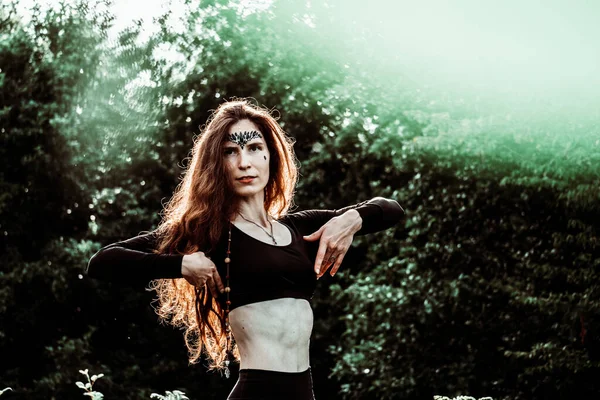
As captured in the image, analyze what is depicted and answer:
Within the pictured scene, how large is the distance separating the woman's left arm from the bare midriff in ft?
0.63

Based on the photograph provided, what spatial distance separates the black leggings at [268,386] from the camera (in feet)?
7.67

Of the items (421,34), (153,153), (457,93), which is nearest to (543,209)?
(457,93)

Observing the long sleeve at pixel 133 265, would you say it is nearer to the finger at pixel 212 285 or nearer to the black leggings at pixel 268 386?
the finger at pixel 212 285

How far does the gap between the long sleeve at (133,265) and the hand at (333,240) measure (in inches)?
17.9

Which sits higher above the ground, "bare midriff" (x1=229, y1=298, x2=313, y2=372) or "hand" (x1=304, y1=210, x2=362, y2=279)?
"hand" (x1=304, y1=210, x2=362, y2=279)

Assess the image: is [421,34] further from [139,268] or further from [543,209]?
[139,268]

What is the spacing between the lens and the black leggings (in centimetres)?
234

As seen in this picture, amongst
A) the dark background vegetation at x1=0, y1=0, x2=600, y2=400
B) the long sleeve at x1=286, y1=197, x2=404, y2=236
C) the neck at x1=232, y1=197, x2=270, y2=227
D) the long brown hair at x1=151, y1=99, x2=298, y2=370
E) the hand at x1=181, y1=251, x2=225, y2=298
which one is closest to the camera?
the hand at x1=181, y1=251, x2=225, y2=298

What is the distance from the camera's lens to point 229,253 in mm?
2457

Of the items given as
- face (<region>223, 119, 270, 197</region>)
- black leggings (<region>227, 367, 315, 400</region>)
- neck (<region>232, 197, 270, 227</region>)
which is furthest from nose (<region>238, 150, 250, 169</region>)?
black leggings (<region>227, 367, 315, 400</region>)

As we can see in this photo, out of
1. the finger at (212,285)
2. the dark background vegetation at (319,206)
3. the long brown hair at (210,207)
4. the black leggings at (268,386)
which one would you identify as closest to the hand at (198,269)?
the finger at (212,285)

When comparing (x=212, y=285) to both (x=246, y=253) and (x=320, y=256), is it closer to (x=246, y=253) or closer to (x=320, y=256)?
(x=246, y=253)

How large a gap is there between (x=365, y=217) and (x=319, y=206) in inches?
247

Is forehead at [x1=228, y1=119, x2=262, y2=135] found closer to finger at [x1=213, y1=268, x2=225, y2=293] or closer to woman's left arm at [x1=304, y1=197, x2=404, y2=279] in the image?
woman's left arm at [x1=304, y1=197, x2=404, y2=279]
